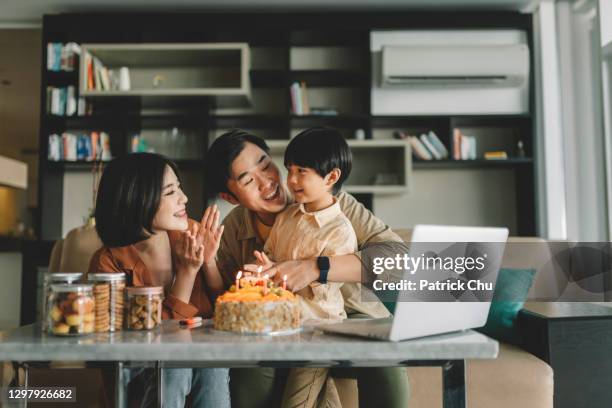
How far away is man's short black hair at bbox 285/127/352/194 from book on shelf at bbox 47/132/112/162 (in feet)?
10.00

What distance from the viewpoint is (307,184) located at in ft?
5.09

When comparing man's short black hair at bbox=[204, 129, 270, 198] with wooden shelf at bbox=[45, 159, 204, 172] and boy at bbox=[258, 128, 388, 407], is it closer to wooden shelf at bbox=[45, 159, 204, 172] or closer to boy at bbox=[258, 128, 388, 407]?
boy at bbox=[258, 128, 388, 407]

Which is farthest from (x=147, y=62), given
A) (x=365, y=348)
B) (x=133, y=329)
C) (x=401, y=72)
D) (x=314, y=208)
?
(x=365, y=348)

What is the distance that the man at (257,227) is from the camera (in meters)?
1.45

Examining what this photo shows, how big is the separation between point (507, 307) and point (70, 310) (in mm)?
1713

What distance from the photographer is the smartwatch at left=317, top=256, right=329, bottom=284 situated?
1380mm

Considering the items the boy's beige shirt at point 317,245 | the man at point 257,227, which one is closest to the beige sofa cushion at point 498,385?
the man at point 257,227

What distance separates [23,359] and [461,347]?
2.42 feet

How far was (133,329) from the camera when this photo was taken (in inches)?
44.3

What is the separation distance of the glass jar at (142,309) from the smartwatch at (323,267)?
0.41 m

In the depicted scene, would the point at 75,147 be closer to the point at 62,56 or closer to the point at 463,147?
the point at 62,56

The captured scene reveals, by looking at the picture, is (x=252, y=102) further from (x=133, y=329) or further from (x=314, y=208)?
(x=133, y=329)

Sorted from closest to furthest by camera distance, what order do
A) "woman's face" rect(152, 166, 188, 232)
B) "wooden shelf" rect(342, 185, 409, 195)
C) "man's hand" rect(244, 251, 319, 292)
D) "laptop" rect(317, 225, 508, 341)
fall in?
"laptop" rect(317, 225, 508, 341) < "man's hand" rect(244, 251, 319, 292) < "woman's face" rect(152, 166, 188, 232) < "wooden shelf" rect(342, 185, 409, 195)

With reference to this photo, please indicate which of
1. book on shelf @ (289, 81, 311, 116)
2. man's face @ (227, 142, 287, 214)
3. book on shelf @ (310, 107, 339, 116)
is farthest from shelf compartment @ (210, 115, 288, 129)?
man's face @ (227, 142, 287, 214)
